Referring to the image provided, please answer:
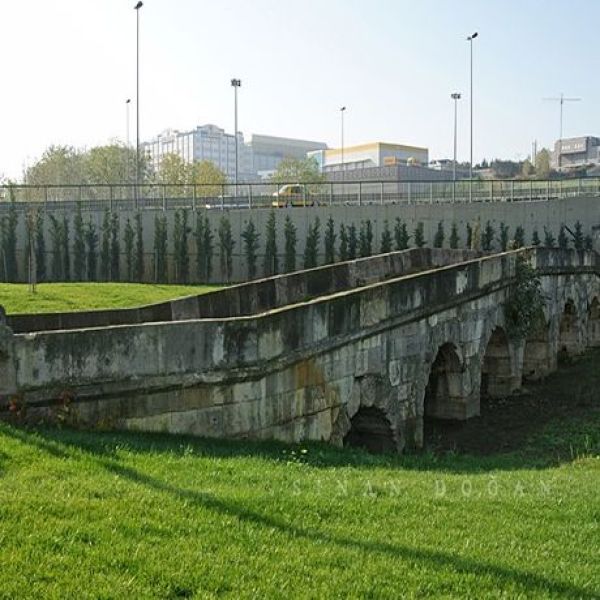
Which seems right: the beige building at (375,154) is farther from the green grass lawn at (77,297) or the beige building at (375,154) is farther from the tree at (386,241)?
the green grass lawn at (77,297)

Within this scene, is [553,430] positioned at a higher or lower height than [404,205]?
lower

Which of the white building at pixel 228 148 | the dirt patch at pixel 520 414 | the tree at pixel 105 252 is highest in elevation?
the white building at pixel 228 148

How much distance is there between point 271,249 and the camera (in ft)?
110

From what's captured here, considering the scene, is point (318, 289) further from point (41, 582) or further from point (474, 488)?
point (41, 582)

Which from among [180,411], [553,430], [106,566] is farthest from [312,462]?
[553,430]

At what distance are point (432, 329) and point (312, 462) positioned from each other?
19.8 ft

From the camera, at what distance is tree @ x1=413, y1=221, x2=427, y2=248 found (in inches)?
1283

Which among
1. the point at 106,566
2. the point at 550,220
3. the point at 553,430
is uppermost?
the point at 550,220

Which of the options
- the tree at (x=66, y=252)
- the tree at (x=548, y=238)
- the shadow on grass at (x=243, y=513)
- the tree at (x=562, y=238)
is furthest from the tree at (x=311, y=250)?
the shadow on grass at (x=243, y=513)

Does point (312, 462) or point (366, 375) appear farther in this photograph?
point (366, 375)

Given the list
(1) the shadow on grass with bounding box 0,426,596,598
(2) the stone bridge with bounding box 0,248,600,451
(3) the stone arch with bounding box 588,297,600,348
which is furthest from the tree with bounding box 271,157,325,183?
(1) the shadow on grass with bounding box 0,426,596,598

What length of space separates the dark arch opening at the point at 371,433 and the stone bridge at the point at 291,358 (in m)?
0.02

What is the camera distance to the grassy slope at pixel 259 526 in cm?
494

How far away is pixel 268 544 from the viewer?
5.55m
